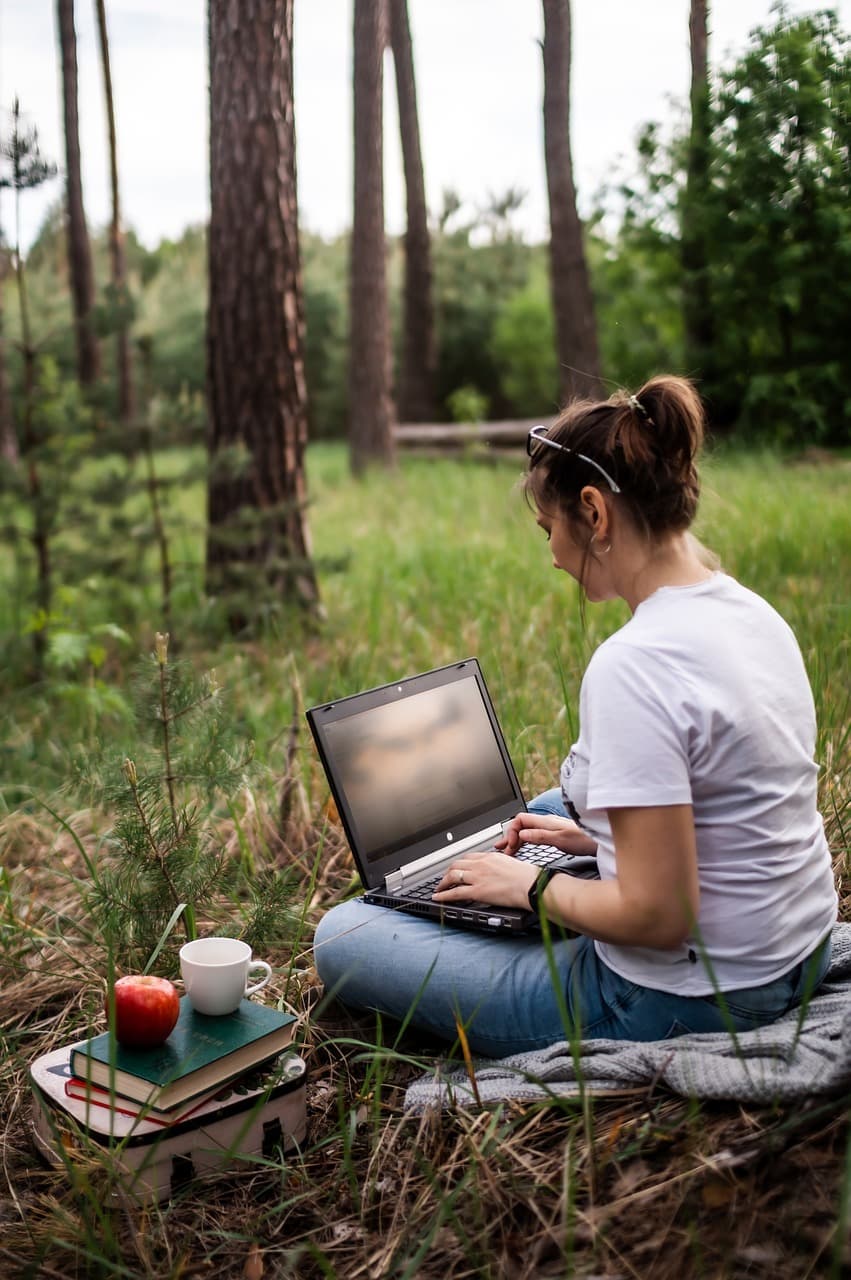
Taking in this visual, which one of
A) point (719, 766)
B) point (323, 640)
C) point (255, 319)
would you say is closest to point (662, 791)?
point (719, 766)

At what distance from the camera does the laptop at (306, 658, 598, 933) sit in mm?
2500

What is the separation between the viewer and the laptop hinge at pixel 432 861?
8.41ft

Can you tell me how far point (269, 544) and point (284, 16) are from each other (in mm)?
2439

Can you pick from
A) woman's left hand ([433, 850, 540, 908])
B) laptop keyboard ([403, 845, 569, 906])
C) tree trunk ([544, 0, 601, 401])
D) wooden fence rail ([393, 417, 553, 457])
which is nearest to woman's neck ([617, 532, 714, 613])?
woman's left hand ([433, 850, 540, 908])

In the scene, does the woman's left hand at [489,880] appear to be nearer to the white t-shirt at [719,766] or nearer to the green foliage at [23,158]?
the white t-shirt at [719,766]

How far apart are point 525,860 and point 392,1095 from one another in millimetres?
595

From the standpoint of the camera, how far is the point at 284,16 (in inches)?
216

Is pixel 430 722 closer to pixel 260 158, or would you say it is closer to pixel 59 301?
pixel 260 158

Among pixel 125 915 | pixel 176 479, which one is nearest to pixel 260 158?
pixel 176 479

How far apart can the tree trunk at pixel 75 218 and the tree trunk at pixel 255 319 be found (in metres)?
9.23

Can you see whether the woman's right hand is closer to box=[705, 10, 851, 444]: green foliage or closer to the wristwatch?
the wristwatch

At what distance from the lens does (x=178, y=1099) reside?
6.47 feet

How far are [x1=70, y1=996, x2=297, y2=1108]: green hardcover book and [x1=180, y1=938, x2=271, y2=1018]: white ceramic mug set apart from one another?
3cm

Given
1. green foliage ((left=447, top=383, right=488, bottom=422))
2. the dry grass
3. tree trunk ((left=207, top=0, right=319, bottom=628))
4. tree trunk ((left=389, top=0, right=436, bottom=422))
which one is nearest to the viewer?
the dry grass
